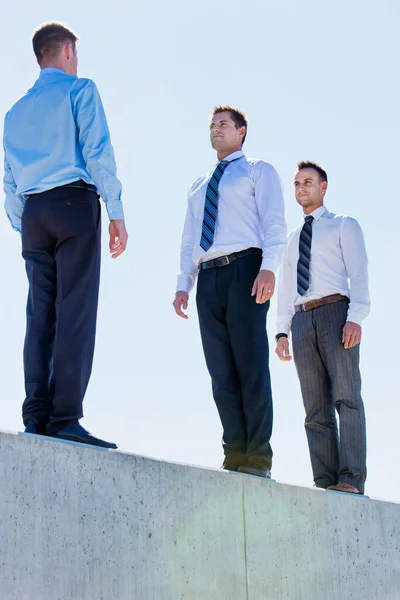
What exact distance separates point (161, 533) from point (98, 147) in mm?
1697

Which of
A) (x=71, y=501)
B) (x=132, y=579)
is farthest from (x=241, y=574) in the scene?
(x=71, y=501)

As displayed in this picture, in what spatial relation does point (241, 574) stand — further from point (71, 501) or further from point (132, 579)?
point (71, 501)

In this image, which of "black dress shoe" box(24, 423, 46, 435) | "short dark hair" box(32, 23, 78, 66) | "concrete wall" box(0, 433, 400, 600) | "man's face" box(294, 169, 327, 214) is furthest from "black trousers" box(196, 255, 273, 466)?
"short dark hair" box(32, 23, 78, 66)

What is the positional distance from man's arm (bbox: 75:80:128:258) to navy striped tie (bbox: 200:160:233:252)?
89 centimetres

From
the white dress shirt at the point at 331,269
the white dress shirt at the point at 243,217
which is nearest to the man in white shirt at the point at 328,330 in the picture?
the white dress shirt at the point at 331,269

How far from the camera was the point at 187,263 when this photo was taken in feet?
16.8

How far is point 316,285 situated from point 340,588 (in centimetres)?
175

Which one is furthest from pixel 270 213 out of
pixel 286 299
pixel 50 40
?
pixel 50 40

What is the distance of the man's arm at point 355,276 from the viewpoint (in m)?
5.03

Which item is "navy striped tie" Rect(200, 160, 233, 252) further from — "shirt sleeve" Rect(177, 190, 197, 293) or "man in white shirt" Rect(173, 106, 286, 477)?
"shirt sleeve" Rect(177, 190, 197, 293)

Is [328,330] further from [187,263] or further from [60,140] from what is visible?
[60,140]

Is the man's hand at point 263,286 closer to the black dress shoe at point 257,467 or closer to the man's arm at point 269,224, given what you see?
the man's arm at point 269,224

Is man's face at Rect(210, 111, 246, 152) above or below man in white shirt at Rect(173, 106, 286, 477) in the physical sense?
above

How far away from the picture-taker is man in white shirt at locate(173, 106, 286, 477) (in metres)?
4.56
